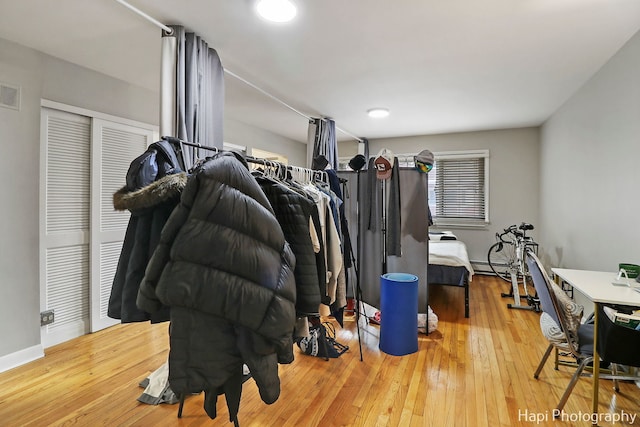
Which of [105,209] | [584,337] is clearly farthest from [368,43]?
[105,209]

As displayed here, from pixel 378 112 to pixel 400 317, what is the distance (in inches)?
109

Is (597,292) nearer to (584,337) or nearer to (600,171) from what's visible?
(584,337)

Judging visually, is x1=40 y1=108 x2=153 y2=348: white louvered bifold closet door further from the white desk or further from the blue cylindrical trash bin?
the white desk

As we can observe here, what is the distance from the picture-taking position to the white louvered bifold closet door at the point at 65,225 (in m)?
2.90

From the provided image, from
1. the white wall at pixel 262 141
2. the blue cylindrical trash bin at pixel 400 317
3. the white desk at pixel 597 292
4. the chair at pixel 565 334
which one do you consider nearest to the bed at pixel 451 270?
the blue cylindrical trash bin at pixel 400 317

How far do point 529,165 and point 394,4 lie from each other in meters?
4.68

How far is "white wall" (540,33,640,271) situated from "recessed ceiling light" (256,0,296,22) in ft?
8.23

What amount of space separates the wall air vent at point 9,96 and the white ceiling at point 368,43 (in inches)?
14.9

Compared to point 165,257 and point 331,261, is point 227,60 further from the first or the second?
point 165,257

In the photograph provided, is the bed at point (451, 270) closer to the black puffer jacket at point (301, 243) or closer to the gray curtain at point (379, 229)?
the gray curtain at point (379, 229)

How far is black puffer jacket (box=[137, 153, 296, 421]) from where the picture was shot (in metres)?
1.08

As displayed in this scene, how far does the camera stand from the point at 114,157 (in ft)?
11.0

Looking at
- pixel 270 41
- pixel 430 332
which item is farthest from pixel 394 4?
pixel 430 332

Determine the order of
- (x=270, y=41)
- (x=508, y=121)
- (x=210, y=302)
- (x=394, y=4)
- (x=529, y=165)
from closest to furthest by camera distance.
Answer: (x=210, y=302), (x=394, y=4), (x=270, y=41), (x=508, y=121), (x=529, y=165)
